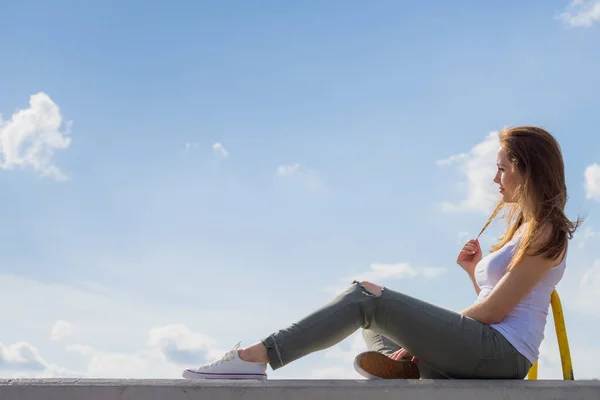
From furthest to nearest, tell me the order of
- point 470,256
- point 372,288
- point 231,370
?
1. point 470,256
2. point 372,288
3. point 231,370

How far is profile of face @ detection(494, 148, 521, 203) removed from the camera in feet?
11.9

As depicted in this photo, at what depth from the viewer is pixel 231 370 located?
3186mm

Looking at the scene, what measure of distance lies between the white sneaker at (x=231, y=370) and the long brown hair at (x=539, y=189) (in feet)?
4.39

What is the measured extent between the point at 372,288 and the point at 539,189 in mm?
1057

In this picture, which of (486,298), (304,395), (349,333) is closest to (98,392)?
(304,395)

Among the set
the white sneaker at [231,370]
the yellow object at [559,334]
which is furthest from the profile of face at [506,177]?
the white sneaker at [231,370]

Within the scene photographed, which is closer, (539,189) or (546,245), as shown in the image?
(546,245)

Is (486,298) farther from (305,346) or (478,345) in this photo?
(305,346)

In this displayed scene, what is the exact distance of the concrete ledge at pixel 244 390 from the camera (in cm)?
303

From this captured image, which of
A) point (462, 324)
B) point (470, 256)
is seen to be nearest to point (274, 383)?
point (462, 324)

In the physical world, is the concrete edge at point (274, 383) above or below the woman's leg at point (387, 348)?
below

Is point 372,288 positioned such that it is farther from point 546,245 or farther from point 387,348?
point 546,245

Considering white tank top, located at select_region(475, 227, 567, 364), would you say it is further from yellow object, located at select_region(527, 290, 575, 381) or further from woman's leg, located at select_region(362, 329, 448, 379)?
woman's leg, located at select_region(362, 329, 448, 379)

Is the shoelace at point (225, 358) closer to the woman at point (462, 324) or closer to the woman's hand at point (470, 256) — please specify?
the woman at point (462, 324)
